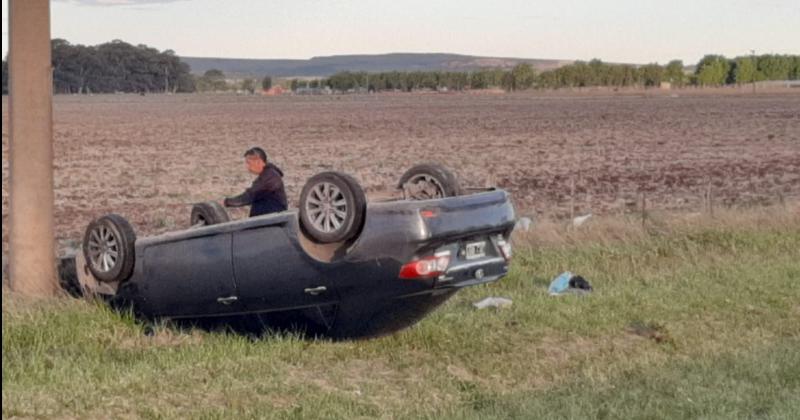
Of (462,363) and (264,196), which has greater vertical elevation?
(264,196)

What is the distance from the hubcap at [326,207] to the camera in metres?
8.78

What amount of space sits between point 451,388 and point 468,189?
1.93m

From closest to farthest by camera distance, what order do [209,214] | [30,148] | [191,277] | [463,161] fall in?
1. [191,277]
2. [30,148]
3. [209,214]
4. [463,161]

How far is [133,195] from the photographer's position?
2548 centimetres

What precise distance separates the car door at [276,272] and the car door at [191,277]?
4.5 inches

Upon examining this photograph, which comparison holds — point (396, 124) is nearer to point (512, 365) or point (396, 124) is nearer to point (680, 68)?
point (512, 365)

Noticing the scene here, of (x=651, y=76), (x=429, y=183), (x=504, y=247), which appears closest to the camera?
(x=504, y=247)

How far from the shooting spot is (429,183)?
995 cm

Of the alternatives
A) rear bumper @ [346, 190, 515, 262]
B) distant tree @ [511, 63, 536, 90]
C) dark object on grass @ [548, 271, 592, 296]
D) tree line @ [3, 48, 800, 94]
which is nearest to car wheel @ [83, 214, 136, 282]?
rear bumper @ [346, 190, 515, 262]

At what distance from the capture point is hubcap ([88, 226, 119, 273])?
9969 mm

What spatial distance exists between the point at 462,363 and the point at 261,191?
250 centimetres

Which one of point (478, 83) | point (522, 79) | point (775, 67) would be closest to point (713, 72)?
point (775, 67)

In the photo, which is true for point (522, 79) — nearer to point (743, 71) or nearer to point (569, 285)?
point (743, 71)

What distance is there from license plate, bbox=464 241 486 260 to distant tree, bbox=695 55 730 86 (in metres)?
178
